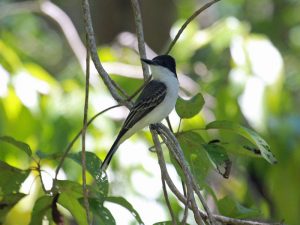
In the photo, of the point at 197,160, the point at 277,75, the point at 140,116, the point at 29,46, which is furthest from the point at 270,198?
the point at 29,46

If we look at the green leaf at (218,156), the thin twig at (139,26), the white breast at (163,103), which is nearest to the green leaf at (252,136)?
the green leaf at (218,156)

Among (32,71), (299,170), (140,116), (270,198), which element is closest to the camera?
(140,116)

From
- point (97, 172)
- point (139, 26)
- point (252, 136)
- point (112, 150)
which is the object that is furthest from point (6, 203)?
point (252, 136)

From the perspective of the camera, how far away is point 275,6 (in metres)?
9.67

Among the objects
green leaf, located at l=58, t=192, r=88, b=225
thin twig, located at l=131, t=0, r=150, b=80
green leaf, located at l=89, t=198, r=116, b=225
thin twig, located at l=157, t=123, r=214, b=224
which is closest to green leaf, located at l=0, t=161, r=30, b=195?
green leaf, located at l=58, t=192, r=88, b=225

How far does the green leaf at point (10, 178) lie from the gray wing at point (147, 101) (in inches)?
30.4

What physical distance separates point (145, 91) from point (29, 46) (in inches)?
211

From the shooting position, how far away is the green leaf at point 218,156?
2732mm

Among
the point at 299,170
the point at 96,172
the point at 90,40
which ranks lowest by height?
the point at 96,172

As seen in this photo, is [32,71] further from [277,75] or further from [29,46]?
[29,46]

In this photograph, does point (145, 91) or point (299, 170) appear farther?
point (299, 170)

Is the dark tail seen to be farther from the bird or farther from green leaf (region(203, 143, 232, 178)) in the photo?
green leaf (region(203, 143, 232, 178))

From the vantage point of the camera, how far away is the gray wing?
357cm

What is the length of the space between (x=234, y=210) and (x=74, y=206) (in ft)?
1.99
